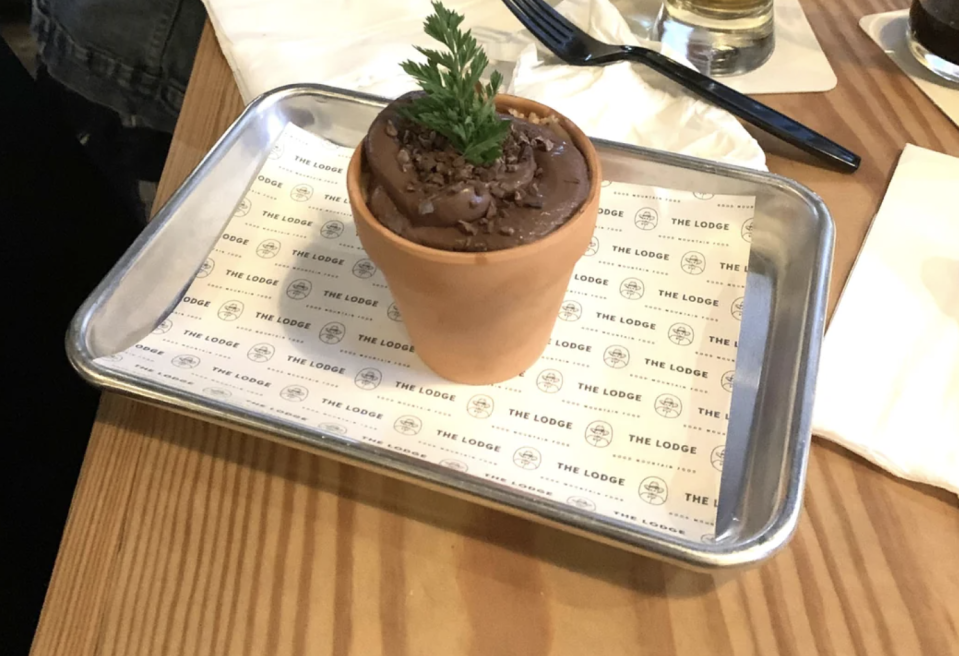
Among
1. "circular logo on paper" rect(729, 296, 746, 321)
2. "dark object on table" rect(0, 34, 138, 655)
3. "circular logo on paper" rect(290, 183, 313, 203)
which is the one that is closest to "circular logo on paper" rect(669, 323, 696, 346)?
"circular logo on paper" rect(729, 296, 746, 321)

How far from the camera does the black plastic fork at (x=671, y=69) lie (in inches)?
18.2

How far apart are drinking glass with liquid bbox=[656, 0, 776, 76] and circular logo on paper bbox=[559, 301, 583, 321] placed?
255mm

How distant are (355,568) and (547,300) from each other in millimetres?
148

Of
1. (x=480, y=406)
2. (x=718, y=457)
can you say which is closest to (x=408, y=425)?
(x=480, y=406)

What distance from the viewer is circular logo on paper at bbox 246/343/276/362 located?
367mm

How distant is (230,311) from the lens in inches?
15.4

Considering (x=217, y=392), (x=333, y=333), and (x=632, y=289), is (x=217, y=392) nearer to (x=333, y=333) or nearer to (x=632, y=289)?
(x=333, y=333)

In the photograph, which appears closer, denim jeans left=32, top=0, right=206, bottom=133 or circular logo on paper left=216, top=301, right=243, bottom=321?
circular logo on paper left=216, top=301, right=243, bottom=321

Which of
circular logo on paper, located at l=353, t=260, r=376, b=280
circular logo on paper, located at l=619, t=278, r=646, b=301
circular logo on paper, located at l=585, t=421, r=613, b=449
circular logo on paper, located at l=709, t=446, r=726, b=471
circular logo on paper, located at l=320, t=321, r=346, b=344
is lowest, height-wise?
circular logo on paper, located at l=585, t=421, r=613, b=449

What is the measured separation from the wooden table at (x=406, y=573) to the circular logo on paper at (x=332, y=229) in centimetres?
14

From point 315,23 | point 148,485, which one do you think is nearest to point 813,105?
point 315,23

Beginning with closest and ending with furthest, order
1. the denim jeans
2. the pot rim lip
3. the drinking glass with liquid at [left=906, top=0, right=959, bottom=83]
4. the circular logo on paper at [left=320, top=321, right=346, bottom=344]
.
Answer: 1. the pot rim lip
2. the circular logo on paper at [left=320, top=321, right=346, bottom=344]
3. the drinking glass with liquid at [left=906, top=0, right=959, bottom=83]
4. the denim jeans

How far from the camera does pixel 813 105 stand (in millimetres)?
512

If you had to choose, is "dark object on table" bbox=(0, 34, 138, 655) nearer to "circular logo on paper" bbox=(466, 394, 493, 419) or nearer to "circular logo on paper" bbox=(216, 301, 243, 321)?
"circular logo on paper" bbox=(216, 301, 243, 321)
